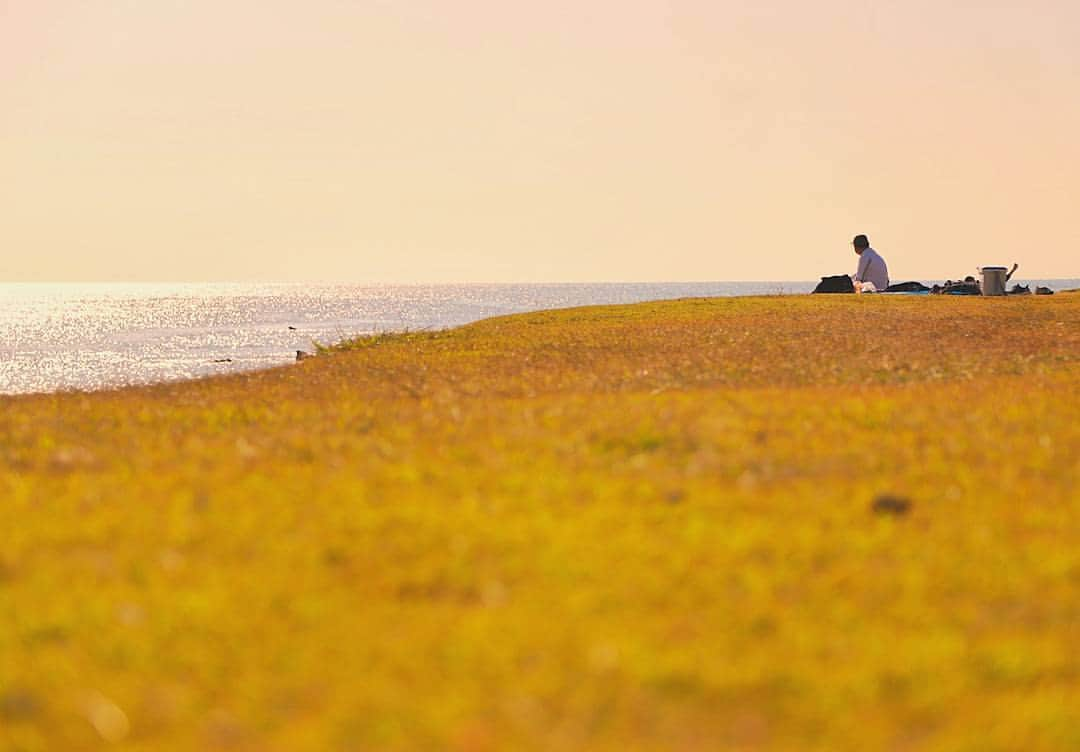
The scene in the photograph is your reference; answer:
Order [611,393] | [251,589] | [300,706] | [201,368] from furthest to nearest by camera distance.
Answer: [201,368]
[611,393]
[251,589]
[300,706]

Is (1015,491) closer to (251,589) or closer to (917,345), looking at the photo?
(251,589)

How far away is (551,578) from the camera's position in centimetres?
674

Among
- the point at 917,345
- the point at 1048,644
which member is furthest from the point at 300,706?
the point at 917,345

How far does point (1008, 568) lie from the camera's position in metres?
7.03

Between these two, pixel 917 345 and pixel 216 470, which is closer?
pixel 216 470

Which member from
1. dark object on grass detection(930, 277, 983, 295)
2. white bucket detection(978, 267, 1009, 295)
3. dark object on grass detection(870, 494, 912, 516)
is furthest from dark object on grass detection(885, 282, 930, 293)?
dark object on grass detection(870, 494, 912, 516)

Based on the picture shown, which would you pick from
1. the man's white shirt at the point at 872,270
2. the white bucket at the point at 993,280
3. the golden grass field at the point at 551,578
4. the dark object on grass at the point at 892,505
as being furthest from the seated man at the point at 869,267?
the dark object on grass at the point at 892,505

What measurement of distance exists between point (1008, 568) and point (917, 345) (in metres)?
17.2

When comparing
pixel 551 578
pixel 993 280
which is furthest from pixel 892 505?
pixel 993 280

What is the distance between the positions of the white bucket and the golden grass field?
31780 mm

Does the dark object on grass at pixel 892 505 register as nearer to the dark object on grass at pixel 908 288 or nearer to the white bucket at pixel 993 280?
the white bucket at pixel 993 280

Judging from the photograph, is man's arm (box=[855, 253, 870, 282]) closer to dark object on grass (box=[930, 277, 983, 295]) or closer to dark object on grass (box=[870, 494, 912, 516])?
dark object on grass (box=[930, 277, 983, 295])

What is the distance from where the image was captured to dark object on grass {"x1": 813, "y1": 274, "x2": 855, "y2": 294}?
50.2 meters

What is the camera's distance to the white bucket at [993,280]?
43.9 meters
